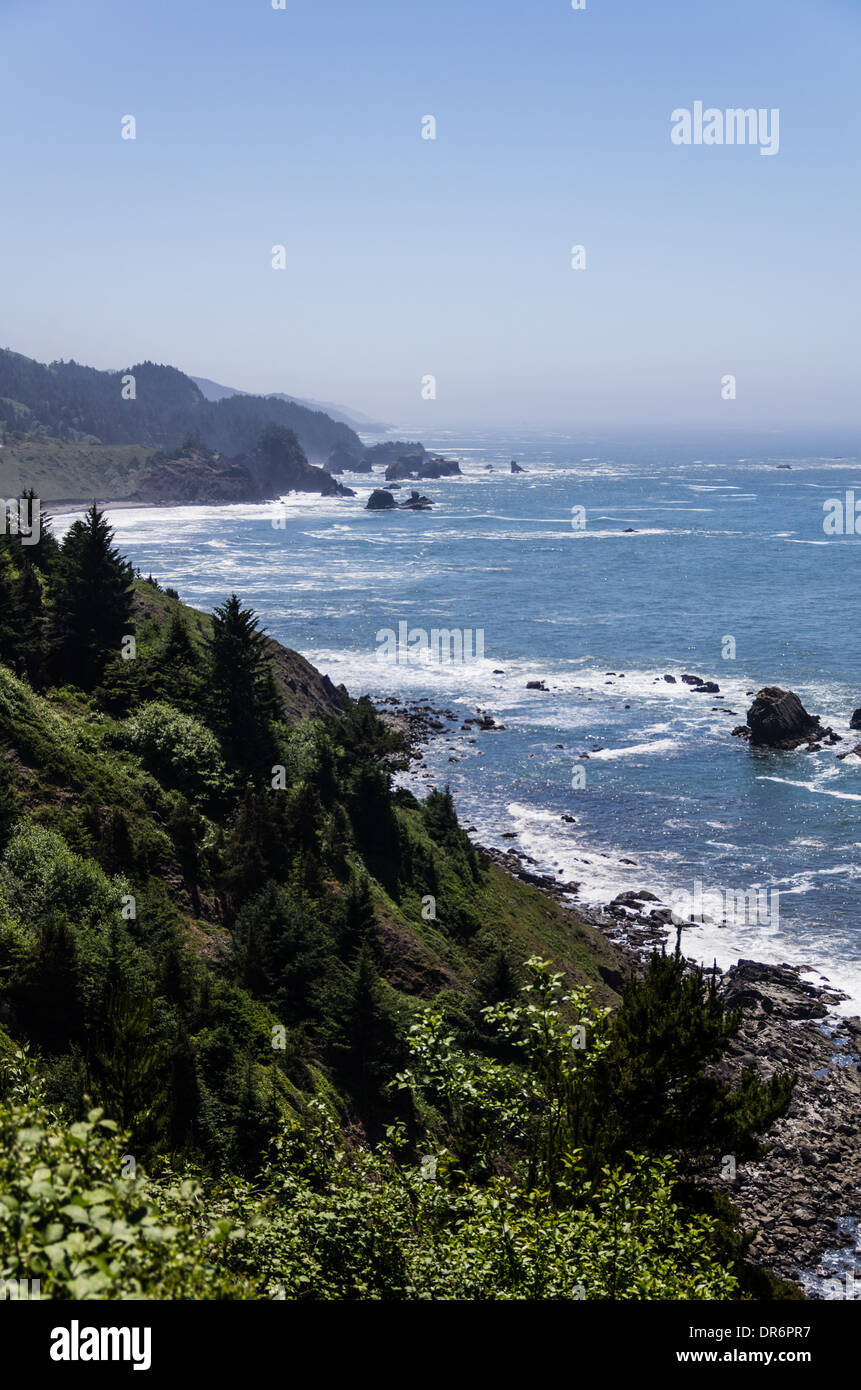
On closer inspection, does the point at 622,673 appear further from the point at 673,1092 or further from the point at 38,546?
the point at 673,1092

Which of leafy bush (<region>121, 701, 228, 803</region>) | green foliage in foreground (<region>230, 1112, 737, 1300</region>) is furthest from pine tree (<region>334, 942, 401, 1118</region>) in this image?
green foliage in foreground (<region>230, 1112, 737, 1300</region>)

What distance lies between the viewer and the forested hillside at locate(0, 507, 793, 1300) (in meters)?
12.1

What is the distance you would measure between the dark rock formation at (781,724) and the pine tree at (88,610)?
46871 mm

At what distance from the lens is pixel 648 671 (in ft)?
298

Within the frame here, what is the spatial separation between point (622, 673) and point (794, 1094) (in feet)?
190

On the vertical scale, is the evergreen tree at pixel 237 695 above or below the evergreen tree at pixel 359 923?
above

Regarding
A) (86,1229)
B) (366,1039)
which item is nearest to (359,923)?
(366,1039)

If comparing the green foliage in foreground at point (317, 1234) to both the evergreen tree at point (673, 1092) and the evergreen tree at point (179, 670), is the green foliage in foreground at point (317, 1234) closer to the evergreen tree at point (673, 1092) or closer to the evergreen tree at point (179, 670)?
the evergreen tree at point (673, 1092)

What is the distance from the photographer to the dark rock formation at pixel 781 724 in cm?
7075

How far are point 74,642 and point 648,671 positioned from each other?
196ft

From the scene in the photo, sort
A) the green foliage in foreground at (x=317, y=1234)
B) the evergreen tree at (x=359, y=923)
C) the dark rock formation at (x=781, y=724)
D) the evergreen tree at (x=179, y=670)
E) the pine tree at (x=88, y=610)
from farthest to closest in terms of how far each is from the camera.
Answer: the dark rock formation at (x=781, y=724)
the pine tree at (x=88, y=610)
the evergreen tree at (x=179, y=670)
the evergreen tree at (x=359, y=923)
the green foliage in foreground at (x=317, y=1234)

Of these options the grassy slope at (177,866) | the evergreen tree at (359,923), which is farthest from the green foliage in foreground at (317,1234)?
the evergreen tree at (359,923)

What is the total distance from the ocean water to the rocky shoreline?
6.45 feet
